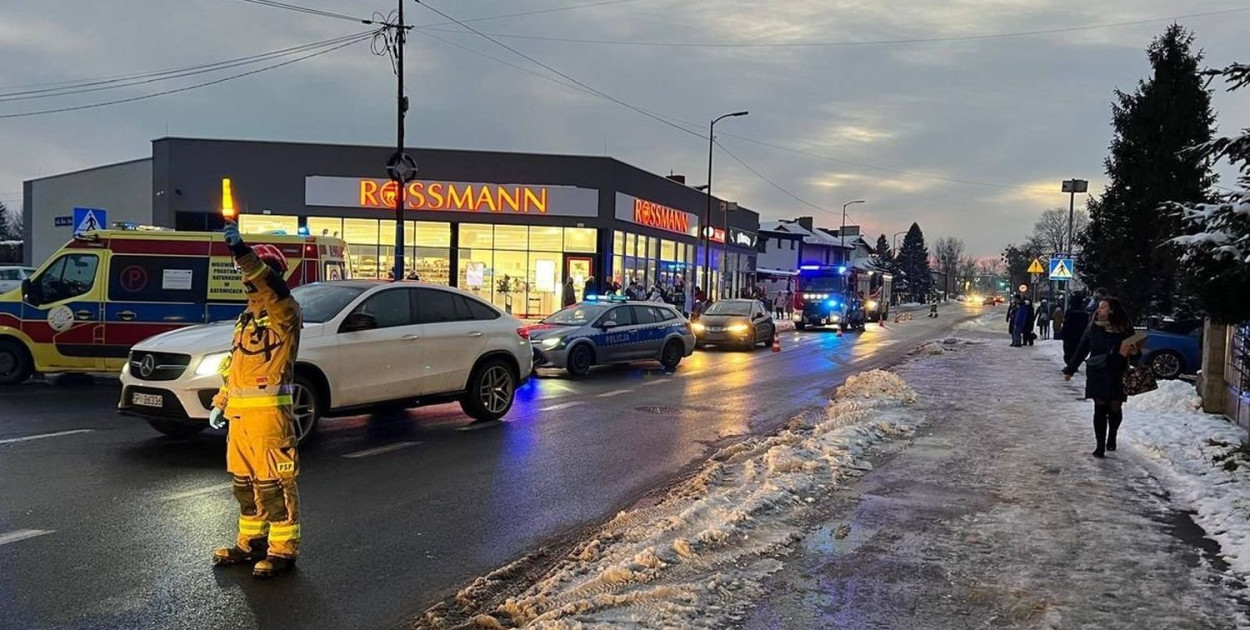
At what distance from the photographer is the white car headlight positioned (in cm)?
789

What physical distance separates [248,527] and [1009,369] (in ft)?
56.2

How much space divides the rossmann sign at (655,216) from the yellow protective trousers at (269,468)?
3199 cm

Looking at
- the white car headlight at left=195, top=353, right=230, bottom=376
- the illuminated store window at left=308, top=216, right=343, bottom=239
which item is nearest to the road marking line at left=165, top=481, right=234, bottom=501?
the white car headlight at left=195, top=353, right=230, bottom=376

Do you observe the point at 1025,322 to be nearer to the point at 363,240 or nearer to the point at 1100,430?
the point at 1100,430

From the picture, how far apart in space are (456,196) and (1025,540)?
1246 inches

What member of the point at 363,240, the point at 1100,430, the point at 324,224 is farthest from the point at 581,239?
the point at 1100,430

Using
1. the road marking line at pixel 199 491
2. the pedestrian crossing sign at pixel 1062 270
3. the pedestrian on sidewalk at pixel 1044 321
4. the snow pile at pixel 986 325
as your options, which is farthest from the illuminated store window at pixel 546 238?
the road marking line at pixel 199 491

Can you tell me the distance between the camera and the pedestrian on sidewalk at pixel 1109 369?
28.7 feet

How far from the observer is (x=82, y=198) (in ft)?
131

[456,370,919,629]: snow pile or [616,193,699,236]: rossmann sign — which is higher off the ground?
[616,193,699,236]: rossmann sign

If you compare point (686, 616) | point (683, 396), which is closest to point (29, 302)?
point (683, 396)

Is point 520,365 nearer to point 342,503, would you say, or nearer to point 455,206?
point 342,503

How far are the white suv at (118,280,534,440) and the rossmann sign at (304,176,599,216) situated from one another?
24.8 meters

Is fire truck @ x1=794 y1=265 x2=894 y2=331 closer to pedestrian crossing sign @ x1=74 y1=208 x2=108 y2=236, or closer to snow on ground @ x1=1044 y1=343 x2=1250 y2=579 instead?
snow on ground @ x1=1044 y1=343 x2=1250 y2=579
